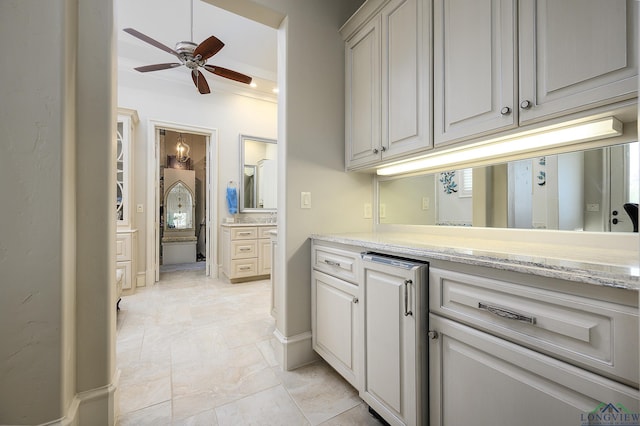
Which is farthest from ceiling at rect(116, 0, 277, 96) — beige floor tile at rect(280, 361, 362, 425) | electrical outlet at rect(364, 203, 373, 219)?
beige floor tile at rect(280, 361, 362, 425)

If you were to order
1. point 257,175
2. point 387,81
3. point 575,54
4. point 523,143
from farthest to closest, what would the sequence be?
point 257,175, point 387,81, point 523,143, point 575,54

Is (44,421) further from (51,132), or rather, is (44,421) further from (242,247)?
(242,247)

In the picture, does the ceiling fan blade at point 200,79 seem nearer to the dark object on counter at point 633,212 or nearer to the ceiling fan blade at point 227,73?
the ceiling fan blade at point 227,73

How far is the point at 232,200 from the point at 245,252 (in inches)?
36.8

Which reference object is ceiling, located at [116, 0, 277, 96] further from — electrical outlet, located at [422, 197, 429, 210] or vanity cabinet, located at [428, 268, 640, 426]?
vanity cabinet, located at [428, 268, 640, 426]

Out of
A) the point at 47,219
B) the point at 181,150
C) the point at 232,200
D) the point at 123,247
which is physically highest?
the point at 181,150

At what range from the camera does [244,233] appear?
4.12m

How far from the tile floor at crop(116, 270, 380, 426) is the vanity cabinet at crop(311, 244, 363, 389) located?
18 centimetres

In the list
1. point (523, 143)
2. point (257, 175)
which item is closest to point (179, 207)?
point (257, 175)

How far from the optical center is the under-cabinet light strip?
1.05 metres

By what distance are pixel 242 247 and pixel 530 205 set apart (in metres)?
3.61

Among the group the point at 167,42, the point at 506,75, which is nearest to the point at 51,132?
the point at 506,75

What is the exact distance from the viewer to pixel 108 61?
1320mm

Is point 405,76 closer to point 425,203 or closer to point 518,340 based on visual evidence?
point 425,203
